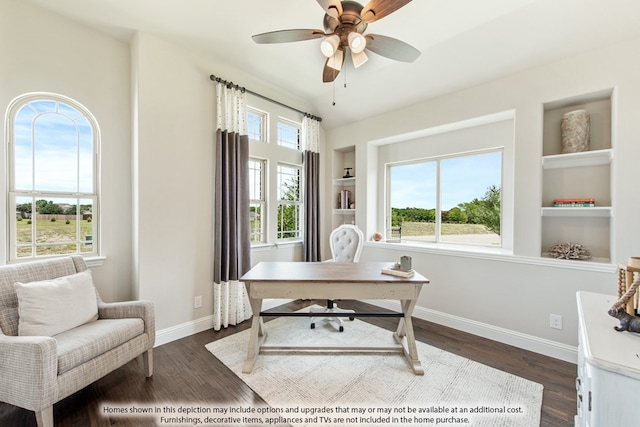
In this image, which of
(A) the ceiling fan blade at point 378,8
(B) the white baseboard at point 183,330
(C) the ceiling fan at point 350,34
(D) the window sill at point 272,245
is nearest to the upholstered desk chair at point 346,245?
(D) the window sill at point 272,245

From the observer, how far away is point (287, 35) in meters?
1.84

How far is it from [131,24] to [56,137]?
123 centimetres

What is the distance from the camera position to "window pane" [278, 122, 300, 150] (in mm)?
3758

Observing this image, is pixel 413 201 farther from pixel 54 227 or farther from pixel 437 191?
pixel 54 227

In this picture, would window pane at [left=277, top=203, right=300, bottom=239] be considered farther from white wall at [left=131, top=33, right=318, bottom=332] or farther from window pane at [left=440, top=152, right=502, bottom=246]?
window pane at [left=440, top=152, right=502, bottom=246]

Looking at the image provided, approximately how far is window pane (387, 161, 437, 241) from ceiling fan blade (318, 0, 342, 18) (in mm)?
2498

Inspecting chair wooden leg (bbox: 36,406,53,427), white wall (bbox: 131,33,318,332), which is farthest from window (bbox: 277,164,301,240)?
chair wooden leg (bbox: 36,406,53,427)

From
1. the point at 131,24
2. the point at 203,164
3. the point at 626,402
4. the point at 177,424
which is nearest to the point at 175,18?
the point at 131,24

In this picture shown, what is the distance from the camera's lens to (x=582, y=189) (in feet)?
8.03

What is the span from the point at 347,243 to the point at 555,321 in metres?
2.09

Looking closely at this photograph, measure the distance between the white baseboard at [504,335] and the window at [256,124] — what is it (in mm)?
3057

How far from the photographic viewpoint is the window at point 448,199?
3100 millimetres

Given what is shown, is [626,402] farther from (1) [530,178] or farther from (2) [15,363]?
(2) [15,363]

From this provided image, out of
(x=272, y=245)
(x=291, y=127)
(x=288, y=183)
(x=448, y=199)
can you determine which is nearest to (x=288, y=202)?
(x=288, y=183)
